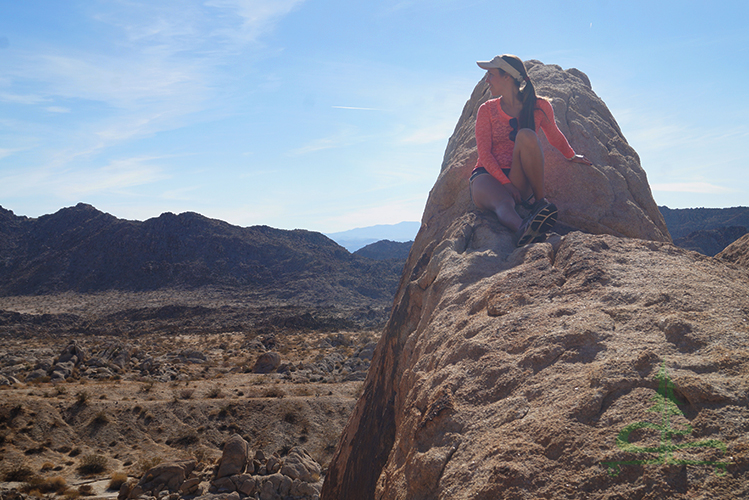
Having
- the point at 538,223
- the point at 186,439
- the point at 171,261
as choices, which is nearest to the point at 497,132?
the point at 538,223

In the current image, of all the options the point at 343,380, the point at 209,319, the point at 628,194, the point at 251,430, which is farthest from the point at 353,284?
the point at 628,194

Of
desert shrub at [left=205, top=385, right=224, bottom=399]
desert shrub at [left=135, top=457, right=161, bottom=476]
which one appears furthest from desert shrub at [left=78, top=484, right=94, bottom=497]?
desert shrub at [left=205, top=385, right=224, bottom=399]

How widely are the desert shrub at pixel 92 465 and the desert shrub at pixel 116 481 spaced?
33.8 inches

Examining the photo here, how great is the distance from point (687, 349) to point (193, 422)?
13.5m

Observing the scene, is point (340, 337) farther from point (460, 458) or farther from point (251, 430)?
point (460, 458)

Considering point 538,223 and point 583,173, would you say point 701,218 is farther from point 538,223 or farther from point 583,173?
point 538,223

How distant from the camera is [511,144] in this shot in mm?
3865

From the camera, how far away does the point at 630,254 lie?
112 inches

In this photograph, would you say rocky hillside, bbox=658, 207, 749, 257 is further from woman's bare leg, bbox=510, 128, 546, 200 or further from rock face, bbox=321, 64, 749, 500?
rock face, bbox=321, 64, 749, 500

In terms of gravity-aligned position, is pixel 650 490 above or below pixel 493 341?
below

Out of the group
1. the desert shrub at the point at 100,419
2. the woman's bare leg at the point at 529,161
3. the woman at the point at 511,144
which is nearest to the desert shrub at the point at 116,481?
the desert shrub at the point at 100,419

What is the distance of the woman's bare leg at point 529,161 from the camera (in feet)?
11.6

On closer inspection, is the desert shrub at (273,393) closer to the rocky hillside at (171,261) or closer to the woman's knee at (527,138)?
the woman's knee at (527,138)

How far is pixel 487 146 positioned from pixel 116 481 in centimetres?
1028
